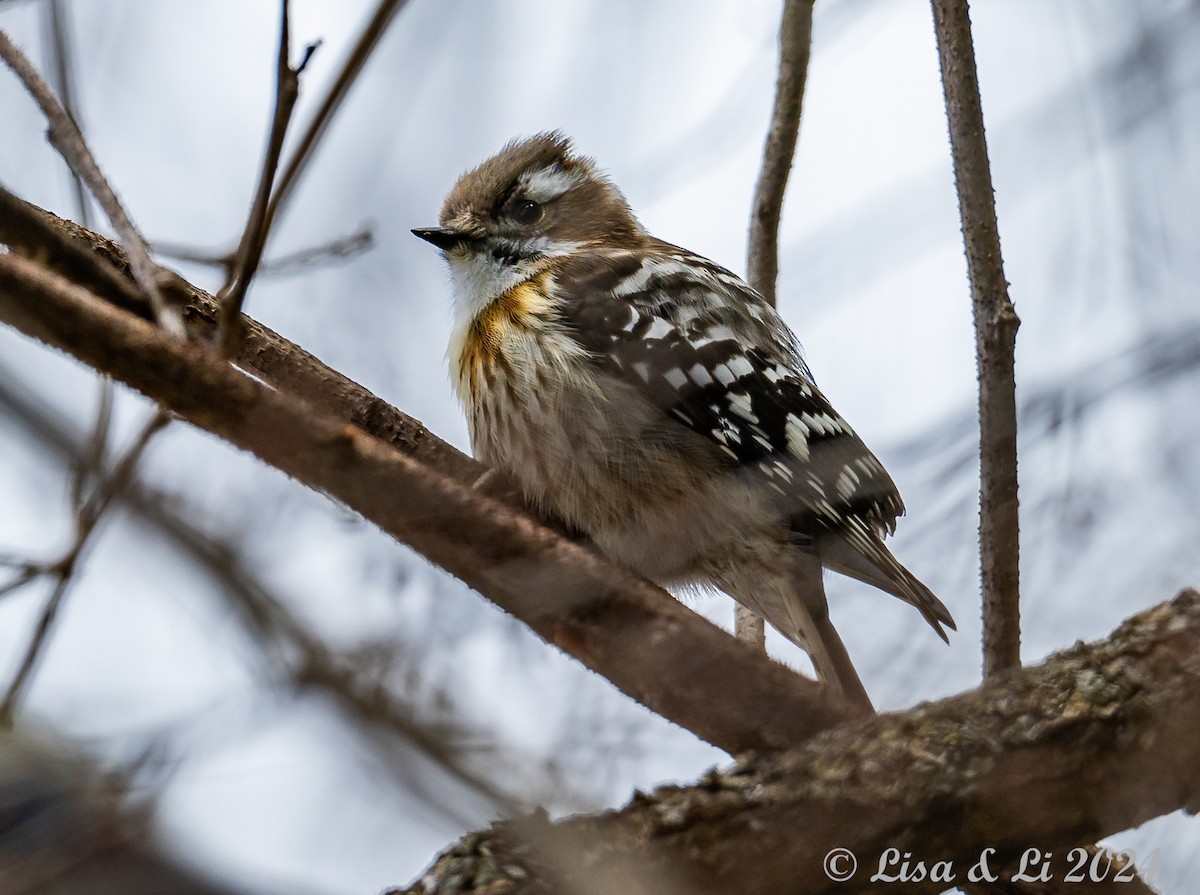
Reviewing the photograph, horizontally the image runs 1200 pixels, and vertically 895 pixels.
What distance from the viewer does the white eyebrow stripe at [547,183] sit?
4840 mm

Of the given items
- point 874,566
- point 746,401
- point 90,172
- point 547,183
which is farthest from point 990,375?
point 547,183

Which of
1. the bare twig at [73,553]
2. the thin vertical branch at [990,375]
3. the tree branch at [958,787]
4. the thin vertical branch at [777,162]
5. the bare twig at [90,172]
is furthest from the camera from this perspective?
the thin vertical branch at [777,162]

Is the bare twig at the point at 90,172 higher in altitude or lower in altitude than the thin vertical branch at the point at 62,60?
lower

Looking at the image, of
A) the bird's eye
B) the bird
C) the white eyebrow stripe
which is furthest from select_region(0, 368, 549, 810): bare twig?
the white eyebrow stripe

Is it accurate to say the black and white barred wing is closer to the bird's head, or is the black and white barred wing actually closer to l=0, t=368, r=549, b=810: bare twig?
the bird's head

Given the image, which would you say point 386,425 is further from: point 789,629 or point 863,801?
point 863,801

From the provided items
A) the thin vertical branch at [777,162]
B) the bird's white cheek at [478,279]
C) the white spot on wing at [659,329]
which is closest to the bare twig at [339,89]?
the white spot on wing at [659,329]

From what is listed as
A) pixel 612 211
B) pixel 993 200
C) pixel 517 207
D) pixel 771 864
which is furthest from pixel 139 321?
pixel 612 211

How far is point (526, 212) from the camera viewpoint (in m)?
4.79

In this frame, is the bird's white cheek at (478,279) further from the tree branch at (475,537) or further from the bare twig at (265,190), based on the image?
the bare twig at (265,190)

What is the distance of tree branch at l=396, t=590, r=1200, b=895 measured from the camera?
7.63ft

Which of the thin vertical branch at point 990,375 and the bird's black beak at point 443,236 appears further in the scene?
the bird's black beak at point 443,236

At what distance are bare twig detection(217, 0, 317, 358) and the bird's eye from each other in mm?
2515

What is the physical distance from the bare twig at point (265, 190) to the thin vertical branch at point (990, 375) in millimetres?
1878
